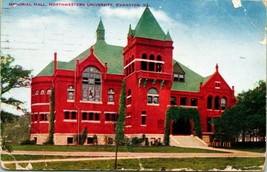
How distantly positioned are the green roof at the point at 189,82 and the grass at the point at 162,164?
2.58ft

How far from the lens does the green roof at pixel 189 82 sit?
4715 millimetres

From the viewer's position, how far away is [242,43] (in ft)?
14.8

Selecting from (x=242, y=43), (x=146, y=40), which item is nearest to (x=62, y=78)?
(x=146, y=40)

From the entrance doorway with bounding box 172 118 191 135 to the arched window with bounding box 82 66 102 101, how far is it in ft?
2.92

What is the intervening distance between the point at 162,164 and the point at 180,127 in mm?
522

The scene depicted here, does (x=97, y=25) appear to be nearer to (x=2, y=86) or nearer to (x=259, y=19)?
(x=2, y=86)

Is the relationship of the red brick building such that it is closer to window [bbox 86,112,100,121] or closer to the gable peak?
window [bbox 86,112,100,121]

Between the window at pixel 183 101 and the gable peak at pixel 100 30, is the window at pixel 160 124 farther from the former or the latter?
the gable peak at pixel 100 30

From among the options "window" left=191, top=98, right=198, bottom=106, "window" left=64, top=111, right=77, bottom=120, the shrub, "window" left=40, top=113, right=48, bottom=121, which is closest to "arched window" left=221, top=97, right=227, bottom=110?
"window" left=191, top=98, right=198, bottom=106

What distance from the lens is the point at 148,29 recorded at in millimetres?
4594

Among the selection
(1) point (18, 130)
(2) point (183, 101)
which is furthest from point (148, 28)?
(1) point (18, 130)

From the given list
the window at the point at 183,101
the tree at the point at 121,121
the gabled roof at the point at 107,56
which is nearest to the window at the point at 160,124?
the window at the point at 183,101

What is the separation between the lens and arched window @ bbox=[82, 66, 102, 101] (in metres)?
4.84

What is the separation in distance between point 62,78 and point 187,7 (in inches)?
60.3
